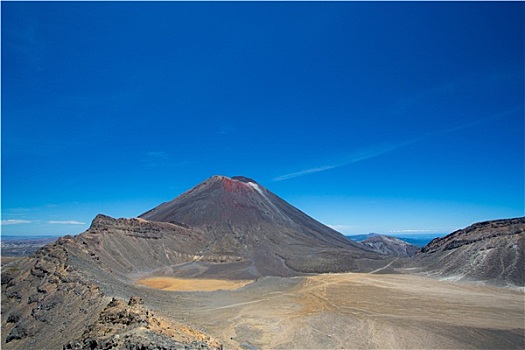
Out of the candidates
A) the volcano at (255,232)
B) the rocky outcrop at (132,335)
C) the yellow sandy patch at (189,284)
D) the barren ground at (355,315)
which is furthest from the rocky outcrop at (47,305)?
the volcano at (255,232)

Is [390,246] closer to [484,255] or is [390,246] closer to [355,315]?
[484,255]

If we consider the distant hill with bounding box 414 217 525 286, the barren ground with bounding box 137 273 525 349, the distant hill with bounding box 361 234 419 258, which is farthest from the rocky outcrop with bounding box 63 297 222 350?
the distant hill with bounding box 361 234 419 258

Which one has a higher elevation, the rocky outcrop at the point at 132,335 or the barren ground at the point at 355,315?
the rocky outcrop at the point at 132,335

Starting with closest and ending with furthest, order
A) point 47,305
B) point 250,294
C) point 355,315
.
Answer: point 47,305 → point 355,315 → point 250,294

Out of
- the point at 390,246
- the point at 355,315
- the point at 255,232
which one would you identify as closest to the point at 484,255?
the point at 355,315

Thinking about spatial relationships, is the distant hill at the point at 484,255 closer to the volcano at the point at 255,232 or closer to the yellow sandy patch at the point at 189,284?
the volcano at the point at 255,232

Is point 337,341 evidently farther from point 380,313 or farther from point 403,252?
point 403,252
